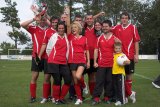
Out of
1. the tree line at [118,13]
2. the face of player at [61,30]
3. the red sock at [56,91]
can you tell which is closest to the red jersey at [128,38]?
the face of player at [61,30]

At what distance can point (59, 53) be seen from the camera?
8.98 meters

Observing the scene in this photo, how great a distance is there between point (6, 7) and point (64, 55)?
218 ft

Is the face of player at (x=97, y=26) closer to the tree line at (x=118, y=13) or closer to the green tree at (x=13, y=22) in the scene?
the tree line at (x=118, y=13)

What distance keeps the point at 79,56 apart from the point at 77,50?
15cm

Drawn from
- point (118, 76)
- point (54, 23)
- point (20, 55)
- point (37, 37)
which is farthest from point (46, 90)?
point (20, 55)

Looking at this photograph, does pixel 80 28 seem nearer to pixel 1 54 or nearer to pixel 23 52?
pixel 23 52

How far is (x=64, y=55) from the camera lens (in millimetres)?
9023

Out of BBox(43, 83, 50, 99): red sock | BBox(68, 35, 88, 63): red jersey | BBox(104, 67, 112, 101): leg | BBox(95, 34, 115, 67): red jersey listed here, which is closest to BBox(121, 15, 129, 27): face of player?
BBox(95, 34, 115, 67): red jersey

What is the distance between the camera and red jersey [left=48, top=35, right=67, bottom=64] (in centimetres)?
897

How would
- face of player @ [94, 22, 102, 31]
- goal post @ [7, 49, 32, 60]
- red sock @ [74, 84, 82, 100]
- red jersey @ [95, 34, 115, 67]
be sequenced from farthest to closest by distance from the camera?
1. goal post @ [7, 49, 32, 60]
2. face of player @ [94, 22, 102, 31]
3. red sock @ [74, 84, 82, 100]
4. red jersey @ [95, 34, 115, 67]

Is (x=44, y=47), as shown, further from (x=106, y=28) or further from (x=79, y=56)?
(x=106, y=28)

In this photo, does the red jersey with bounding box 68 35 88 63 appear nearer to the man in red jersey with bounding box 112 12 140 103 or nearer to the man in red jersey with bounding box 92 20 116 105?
the man in red jersey with bounding box 92 20 116 105

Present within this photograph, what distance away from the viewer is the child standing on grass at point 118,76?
896 cm

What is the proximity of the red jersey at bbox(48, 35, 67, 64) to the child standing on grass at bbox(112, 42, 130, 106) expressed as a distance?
1.22 meters
